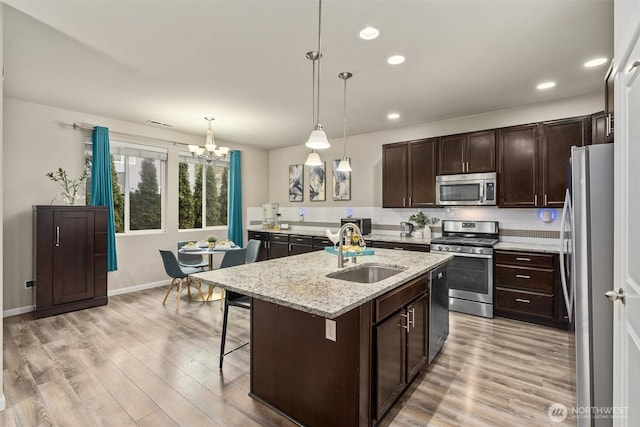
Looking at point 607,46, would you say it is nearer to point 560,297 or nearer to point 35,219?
point 560,297

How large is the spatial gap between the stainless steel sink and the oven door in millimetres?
1696

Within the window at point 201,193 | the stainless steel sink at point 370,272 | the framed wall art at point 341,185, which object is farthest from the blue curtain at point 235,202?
the stainless steel sink at point 370,272

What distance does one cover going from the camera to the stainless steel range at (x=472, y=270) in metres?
3.88

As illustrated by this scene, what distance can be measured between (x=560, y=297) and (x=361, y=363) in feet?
9.87

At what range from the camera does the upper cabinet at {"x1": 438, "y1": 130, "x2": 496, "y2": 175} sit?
4156 millimetres

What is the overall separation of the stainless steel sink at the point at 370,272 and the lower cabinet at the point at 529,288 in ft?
6.75

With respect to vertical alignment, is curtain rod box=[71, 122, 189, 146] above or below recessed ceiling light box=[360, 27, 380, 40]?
below

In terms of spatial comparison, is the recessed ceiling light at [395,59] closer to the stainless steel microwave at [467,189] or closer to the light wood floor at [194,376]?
the stainless steel microwave at [467,189]

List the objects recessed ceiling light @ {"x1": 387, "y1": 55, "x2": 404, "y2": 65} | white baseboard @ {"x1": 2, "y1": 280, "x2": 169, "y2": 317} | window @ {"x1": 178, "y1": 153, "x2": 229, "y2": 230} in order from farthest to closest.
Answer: window @ {"x1": 178, "y1": 153, "x2": 229, "y2": 230}
white baseboard @ {"x1": 2, "y1": 280, "x2": 169, "y2": 317}
recessed ceiling light @ {"x1": 387, "y1": 55, "x2": 404, "y2": 65}

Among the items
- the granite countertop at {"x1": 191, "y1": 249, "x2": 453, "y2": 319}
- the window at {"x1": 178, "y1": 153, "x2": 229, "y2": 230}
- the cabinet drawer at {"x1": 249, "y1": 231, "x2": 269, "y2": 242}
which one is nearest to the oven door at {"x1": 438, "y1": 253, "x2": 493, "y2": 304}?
the granite countertop at {"x1": 191, "y1": 249, "x2": 453, "y2": 319}

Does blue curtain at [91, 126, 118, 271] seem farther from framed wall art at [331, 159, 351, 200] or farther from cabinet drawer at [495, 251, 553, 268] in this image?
cabinet drawer at [495, 251, 553, 268]

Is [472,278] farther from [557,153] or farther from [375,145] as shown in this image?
[375,145]

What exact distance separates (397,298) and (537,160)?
3.04 metres

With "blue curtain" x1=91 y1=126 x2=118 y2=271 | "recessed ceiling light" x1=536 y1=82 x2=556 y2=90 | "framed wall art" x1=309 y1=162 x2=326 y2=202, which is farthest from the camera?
"framed wall art" x1=309 y1=162 x2=326 y2=202
